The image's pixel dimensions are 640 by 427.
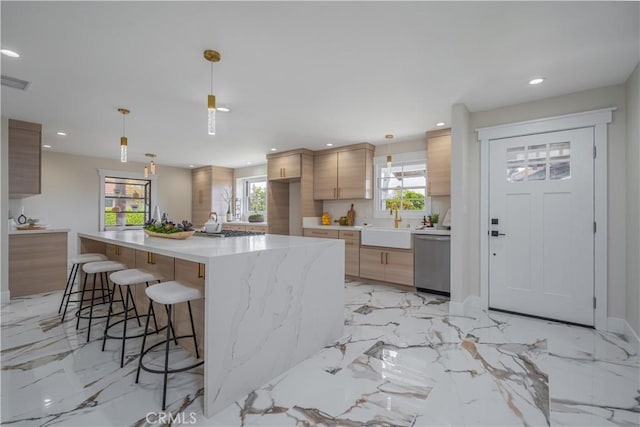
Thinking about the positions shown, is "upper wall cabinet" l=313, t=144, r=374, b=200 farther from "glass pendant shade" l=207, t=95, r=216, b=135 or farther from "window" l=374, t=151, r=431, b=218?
"glass pendant shade" l=207, t=95, r=216, b=135

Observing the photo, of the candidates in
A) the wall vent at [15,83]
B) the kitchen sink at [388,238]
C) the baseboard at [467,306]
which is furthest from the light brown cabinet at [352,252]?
the wall vent at [15,83]

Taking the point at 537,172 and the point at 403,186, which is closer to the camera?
the point at 537,172

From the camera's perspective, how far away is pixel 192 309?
7.55 feet

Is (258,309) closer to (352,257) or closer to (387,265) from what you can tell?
(387,265)

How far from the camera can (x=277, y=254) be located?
6.68 feet

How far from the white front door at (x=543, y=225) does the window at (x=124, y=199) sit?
741 cm

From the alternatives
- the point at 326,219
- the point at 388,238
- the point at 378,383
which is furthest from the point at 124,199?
the point at 378,383

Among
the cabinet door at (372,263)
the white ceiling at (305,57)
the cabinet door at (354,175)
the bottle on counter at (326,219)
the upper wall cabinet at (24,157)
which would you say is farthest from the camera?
the bottle on counter at (326,219)

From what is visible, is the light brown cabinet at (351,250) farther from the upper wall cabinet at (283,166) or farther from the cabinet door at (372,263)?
the upper wall cabinet at (283,166)

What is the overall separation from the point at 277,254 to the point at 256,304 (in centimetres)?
35

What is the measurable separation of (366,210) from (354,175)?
693 millimetres

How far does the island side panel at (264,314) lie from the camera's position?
5.45ft

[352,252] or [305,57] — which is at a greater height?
[305,57]

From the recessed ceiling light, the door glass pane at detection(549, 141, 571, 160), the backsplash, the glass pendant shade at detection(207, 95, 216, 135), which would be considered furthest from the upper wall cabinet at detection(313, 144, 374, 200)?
the recessed ceiling light
